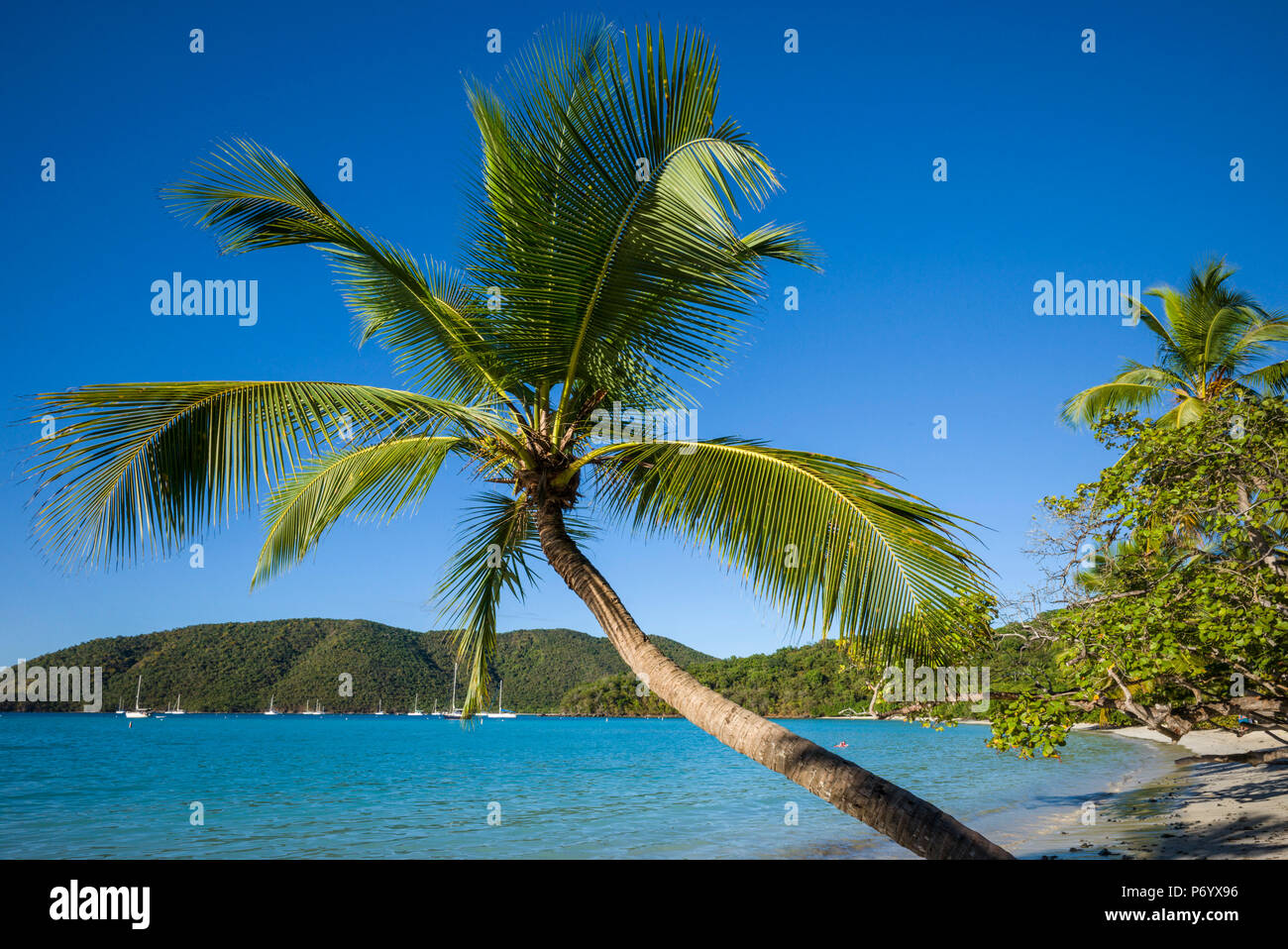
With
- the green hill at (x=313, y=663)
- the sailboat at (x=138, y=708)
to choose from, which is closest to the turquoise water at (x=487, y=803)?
the green hill at (x=313, y=663)

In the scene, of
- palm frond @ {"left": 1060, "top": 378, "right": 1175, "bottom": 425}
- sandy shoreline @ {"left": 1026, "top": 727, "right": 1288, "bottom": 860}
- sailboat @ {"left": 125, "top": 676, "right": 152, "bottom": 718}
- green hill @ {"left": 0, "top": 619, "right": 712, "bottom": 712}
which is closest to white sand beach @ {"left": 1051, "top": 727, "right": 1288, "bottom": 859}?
sandy shoreline @ {"left": 1026, "top": 727, "right": 1288, "bottom": 860}

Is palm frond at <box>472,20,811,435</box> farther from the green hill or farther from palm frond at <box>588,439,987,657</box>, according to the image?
the green hill

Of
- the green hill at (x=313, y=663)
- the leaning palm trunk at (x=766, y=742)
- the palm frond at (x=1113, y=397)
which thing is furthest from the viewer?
the green hill at (x=313, y=663)

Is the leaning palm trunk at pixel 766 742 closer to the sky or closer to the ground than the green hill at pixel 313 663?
closer to the sky

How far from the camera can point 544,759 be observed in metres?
50.1

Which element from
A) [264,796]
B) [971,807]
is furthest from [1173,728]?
[264,796]

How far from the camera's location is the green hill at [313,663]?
87.2 m

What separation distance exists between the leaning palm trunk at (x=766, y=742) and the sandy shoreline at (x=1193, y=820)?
9.36 meters

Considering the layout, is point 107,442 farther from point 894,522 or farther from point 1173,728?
point 1173,728

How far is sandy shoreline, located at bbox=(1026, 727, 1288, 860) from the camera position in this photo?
11.3 metres

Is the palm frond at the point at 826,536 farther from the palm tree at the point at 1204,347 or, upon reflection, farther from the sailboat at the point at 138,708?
the sailboat at the point at 138,708

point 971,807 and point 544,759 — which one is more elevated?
point 971,807

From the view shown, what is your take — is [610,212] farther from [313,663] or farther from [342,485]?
[313,663]
